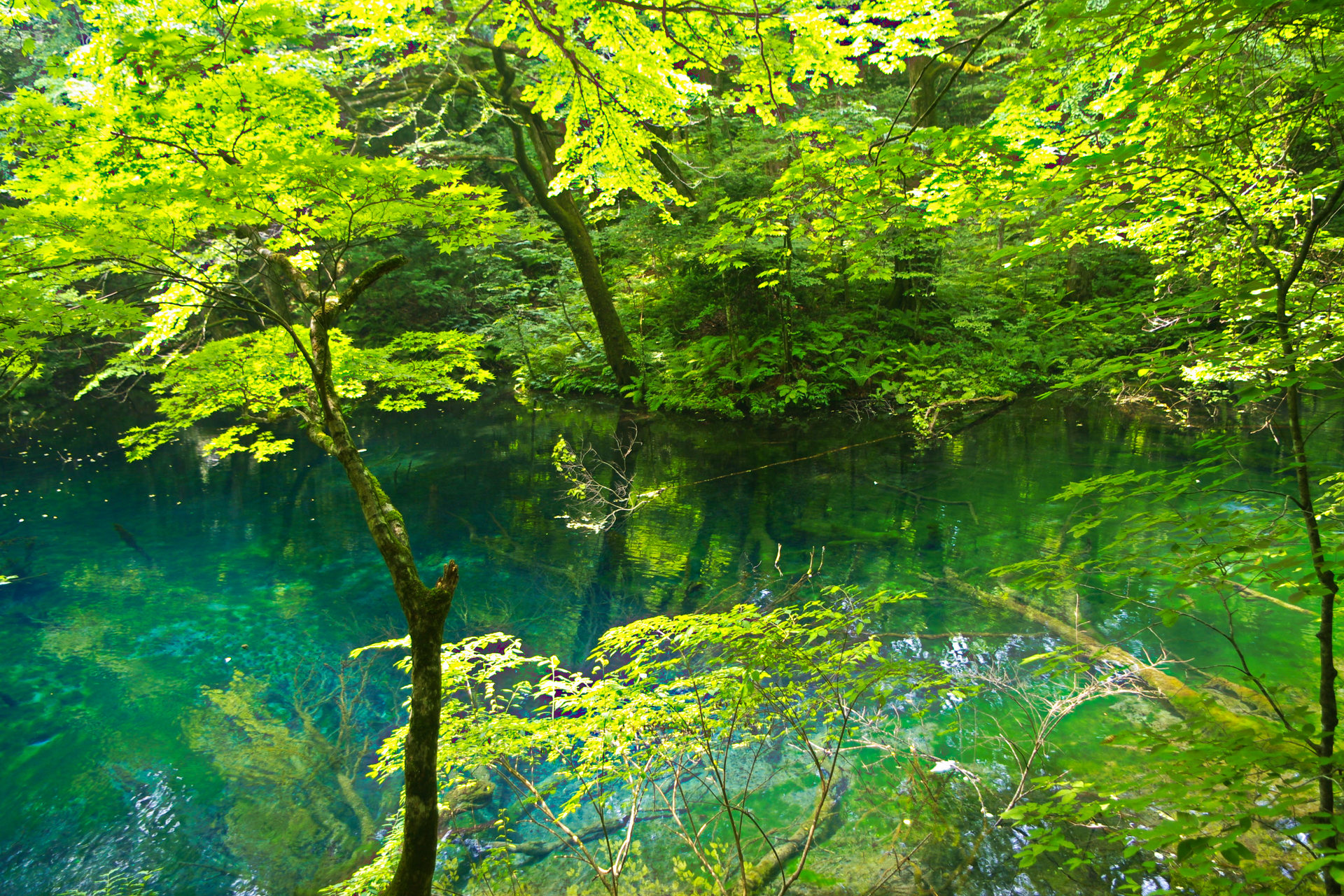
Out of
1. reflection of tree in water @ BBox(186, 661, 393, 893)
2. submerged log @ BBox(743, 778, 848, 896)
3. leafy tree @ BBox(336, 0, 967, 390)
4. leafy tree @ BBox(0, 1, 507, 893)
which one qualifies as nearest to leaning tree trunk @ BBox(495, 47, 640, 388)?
leafy tree @ BBox(336, 0, 967, 390)

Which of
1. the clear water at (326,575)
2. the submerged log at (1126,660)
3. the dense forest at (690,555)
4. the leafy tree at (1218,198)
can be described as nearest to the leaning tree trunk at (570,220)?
the dense forest at (690,555)

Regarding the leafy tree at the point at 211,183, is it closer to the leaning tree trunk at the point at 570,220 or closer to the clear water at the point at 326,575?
the clear water at the point at 326,575

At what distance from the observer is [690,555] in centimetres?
725

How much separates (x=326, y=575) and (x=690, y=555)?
15.3ft

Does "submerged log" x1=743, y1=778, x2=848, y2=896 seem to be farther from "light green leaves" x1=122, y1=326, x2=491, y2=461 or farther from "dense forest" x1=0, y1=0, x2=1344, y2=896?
"light green leaves" x1=122, y1=326, x2=491, y2=461

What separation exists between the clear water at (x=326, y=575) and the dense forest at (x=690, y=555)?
0.06 meters

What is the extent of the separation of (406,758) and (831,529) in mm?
5798

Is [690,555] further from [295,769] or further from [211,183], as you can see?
[211,183]

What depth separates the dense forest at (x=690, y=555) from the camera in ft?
8.48

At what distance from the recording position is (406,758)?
279 centimetres

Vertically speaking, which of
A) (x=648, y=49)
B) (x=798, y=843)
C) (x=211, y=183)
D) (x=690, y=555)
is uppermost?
(x=648, y=49)

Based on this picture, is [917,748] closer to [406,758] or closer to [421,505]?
[406,758]

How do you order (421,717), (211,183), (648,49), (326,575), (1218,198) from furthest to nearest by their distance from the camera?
(326,575) < (648,49) < (1218,198) < (211,183) < (421,717)

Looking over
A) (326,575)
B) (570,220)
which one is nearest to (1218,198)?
(326,575)
